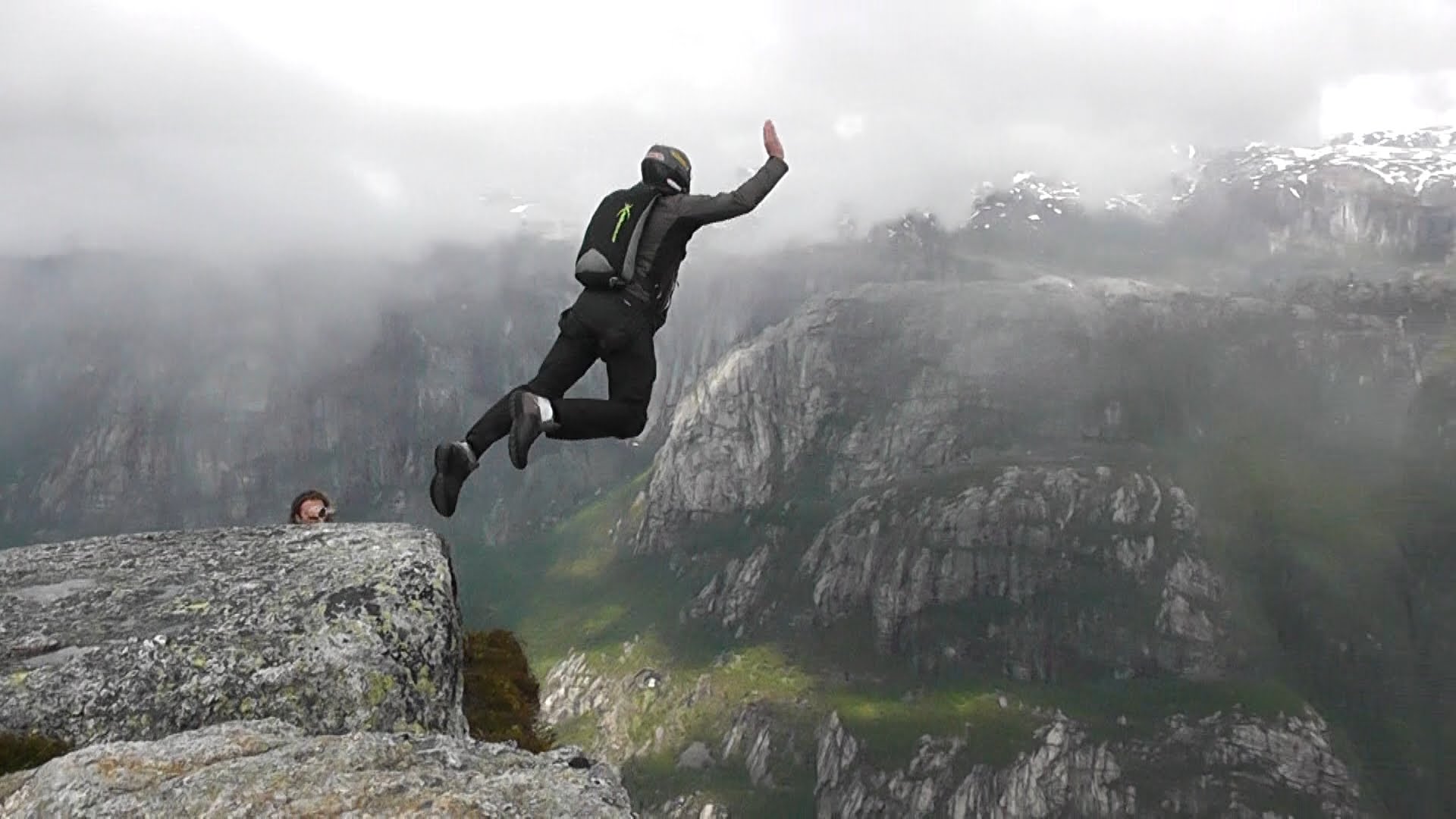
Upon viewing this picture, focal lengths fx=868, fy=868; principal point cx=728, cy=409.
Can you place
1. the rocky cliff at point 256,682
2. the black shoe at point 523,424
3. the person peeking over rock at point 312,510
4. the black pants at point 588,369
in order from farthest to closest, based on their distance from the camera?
the person peeking over rock at point 312,510 < the black pants at point 588,369 < the black shoe at point 523,424 < the rocky cliff at point 256,682

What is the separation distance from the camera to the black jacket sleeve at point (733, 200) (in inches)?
514

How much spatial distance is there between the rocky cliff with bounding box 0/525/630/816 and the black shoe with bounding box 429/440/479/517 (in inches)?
62.3

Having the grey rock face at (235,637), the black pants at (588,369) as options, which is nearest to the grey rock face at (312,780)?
the grey rock face at (235,637)

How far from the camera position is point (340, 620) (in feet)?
38.8

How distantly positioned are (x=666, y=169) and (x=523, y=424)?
182 inches

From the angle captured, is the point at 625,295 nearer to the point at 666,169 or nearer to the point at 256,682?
the point at 666,169

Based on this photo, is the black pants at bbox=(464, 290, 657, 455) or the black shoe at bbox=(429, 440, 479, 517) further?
the black pants at bbox=(464, 290, 657, 455)

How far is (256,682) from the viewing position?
1087 cm

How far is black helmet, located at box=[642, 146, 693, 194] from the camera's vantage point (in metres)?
13.5

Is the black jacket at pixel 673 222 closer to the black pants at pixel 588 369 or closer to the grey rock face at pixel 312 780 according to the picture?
the black pants at pixel 588 369

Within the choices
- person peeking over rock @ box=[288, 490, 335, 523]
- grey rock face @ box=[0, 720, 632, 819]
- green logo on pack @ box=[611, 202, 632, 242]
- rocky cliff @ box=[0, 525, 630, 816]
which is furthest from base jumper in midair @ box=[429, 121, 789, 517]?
person peeking over rock @ box=[288, 490, 335, 523]

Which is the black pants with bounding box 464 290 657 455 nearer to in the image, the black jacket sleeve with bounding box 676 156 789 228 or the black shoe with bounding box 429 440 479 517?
the black shoe with bounding box 429 440 479 517

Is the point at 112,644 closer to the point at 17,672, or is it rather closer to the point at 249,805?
the point at 17,672

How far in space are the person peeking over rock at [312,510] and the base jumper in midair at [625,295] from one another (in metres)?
5.36
